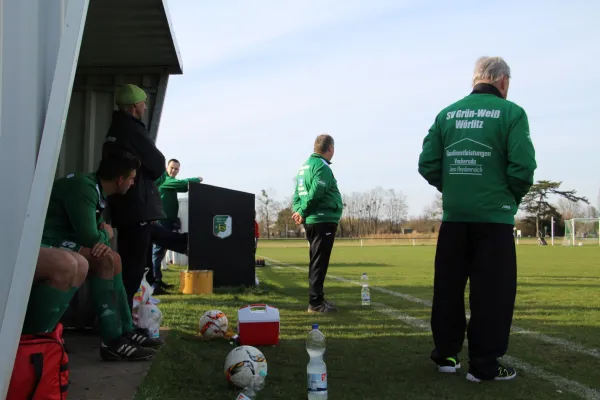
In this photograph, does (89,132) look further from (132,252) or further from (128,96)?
(132,252)

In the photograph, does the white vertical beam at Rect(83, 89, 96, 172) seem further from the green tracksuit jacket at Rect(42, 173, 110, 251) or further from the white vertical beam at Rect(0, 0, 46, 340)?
the white vertical beam at Rect(0, 0, 46, 340)

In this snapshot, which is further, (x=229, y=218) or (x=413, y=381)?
(x=229, y=218)

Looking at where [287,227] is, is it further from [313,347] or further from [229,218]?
[313,347]

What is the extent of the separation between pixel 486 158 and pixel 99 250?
8.08 ft

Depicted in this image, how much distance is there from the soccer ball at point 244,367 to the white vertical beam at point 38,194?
1319mm

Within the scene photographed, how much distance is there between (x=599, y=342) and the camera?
4.73m

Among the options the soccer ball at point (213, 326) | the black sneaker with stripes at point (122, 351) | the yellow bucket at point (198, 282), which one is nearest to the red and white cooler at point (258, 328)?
the soccer ball at point (213, 326)

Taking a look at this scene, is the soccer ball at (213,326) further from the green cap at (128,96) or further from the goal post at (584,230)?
the goal post at (584,230)

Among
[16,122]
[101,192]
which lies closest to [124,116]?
[101,192]

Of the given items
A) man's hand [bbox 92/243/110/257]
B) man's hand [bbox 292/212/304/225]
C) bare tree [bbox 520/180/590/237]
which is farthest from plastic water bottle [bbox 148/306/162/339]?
bare tree [bbox 520/180/590/237]

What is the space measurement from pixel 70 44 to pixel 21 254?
878 mm

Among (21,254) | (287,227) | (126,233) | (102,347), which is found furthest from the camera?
(287,227)

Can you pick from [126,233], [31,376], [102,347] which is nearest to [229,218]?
[126,233]

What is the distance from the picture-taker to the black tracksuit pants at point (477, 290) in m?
3.57
